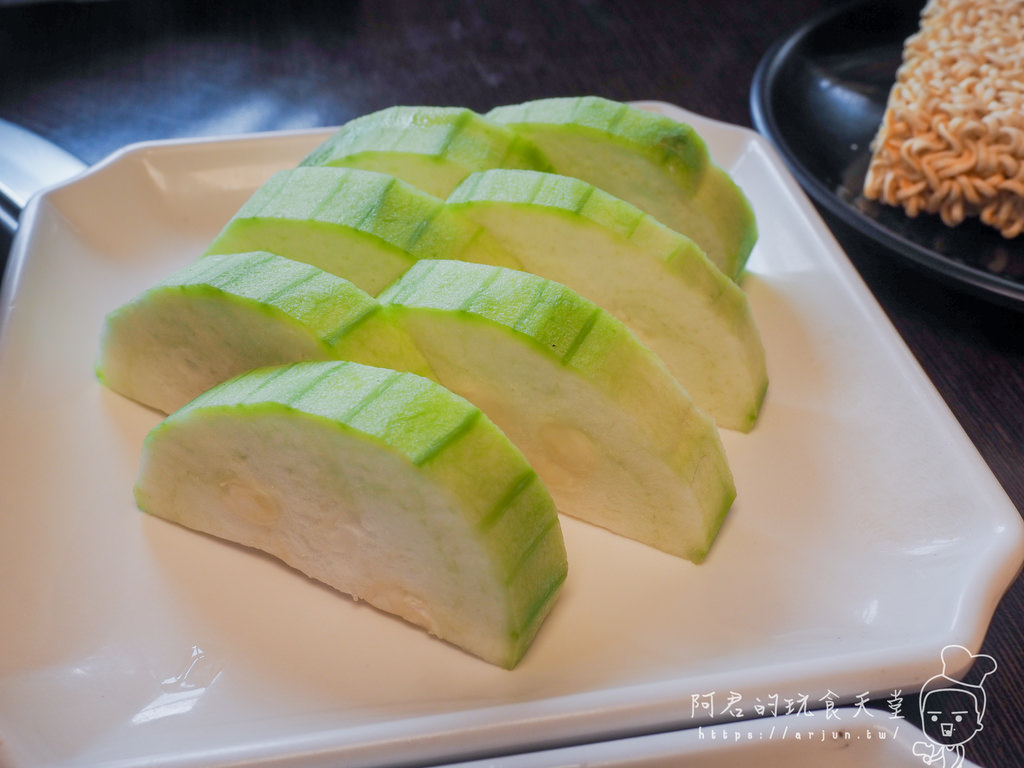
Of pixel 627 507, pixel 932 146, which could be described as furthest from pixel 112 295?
pixel 932 146

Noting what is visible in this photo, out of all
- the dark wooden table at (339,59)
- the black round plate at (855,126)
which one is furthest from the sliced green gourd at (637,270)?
the dark wooden table at (339,59)

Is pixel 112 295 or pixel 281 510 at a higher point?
pixel 112 295

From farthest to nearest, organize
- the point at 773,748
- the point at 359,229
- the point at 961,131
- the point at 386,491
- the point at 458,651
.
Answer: the point at 961,131 → the point at 359,229 → the point at 458,651 → the point at 386,491 → the point at 773,748

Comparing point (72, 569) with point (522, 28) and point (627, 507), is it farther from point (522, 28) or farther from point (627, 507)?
point (522, 28)

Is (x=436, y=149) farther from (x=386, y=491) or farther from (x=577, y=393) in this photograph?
(x=386, y=491)

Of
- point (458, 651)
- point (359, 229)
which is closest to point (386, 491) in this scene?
point (458, 651)
